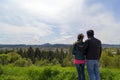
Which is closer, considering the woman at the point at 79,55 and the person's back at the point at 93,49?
the person's back at the point at 93,49

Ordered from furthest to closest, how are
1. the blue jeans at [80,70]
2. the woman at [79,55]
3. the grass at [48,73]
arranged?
1. the grass at [48,73]
2. the blue jeans at [80,70]
3. the woman at [79,55]

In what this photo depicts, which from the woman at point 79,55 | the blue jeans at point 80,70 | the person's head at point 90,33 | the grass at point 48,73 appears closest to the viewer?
the person's head at point 90,33

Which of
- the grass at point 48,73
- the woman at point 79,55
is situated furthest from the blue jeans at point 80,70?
the grass at point 48,73

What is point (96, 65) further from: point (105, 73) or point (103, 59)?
point (103, 59)

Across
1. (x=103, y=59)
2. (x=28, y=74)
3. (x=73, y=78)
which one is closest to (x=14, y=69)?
Answer: (x=28, y=74)

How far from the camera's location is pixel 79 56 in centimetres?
1073

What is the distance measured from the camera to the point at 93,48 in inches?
402

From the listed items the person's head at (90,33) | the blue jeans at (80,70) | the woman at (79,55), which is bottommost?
the blue jeans at (80,70)

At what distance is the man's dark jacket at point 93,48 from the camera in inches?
402

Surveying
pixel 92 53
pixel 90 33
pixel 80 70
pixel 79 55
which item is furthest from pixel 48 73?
pixel 90 33

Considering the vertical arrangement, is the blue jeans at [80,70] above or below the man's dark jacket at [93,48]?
below

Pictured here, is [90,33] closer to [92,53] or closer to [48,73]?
[92,53]

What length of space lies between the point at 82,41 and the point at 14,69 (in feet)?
20.8

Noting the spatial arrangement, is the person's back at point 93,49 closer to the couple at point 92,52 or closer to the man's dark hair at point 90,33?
the couple at point 92,52
